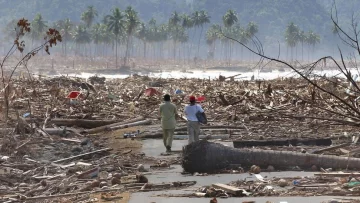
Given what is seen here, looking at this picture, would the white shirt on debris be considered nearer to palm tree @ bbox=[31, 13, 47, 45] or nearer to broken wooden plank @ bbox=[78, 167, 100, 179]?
broken wooden plank @ bbox=[78, 167, 100, 179]

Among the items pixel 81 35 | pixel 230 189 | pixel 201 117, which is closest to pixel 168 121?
pixel 201 117

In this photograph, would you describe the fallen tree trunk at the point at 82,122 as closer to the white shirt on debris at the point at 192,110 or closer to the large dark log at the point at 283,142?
the large dark log at the point at 283,142

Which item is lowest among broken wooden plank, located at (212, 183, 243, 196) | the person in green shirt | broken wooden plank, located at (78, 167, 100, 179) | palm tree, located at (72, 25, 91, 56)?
broken wooden plank, located at (78, 167, 100, 179)

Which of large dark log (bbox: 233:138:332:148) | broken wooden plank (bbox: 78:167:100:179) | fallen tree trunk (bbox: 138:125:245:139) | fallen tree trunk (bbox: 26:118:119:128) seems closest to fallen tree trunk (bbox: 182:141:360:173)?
broken wooden plank (bbox: 78:167:100:179)

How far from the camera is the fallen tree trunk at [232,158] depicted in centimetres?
1259

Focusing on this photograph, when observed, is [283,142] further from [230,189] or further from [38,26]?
[38,26]

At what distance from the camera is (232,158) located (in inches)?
514

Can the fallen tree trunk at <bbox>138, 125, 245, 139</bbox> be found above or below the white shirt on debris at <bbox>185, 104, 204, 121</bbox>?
below

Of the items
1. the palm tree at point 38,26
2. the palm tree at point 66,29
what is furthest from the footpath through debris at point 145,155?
the palm tree at point 66,29

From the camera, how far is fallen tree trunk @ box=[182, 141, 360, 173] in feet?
41.3

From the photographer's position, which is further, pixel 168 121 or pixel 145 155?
pixel 168 121

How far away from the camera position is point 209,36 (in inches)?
7274

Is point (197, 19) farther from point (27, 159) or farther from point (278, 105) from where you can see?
point (27, 159)

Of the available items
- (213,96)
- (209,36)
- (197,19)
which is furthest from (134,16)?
(213,96)
